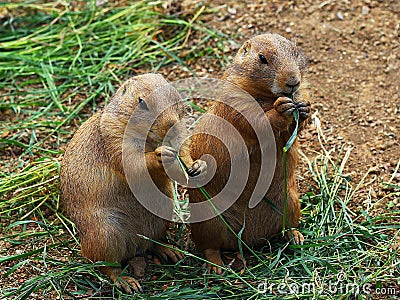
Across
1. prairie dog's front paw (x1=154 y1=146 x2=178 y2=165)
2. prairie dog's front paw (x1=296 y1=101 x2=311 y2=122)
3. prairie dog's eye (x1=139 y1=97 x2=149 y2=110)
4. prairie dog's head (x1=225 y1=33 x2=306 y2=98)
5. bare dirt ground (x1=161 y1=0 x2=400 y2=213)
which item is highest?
prairie dog's head (x1=225 y1=33 x2=306 y2=98)

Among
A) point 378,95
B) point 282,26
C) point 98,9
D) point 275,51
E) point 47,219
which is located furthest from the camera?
point 98,9

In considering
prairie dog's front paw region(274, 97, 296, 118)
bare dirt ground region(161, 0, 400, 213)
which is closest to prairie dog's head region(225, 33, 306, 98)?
prairie dog's front paw region(274, 97, 296, 118)

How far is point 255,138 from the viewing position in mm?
5762

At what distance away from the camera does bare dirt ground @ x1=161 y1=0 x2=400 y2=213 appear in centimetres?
718

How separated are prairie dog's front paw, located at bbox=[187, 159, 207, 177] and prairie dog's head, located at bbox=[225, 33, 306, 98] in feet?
2.32

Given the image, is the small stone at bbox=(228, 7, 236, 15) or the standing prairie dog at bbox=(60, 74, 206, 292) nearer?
the standing prairie dog at bbox=(60, 74, 206, 292)

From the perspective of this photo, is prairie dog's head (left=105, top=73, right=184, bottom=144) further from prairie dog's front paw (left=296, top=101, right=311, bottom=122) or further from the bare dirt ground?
the bare dirt ground

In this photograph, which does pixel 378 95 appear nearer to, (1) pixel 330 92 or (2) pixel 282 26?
(1) pixel 330 92

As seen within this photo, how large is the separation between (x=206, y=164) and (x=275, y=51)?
1.06 m

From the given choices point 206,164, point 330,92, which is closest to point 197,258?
point 206,164

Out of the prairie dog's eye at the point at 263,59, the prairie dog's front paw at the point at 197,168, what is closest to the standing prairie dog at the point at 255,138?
the prairie dog's eye at the point at 263,59

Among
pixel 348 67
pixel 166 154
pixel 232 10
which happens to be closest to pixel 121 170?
pixel 166 154

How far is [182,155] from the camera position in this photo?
229 inches

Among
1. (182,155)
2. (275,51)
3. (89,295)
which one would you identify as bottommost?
(89,295)
